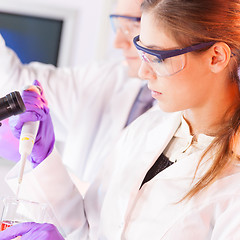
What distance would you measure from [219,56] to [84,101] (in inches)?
46.9

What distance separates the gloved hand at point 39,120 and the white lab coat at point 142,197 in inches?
1.5

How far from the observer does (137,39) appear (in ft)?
4.87

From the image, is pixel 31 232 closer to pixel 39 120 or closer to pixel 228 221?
pixel 39 120

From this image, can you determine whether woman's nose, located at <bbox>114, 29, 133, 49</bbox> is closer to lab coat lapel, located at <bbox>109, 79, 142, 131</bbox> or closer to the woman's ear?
lab coat lapel, located at <bbox>109, 79, 142, 131</bbox>

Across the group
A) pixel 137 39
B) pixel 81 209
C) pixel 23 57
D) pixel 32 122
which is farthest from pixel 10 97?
pixel 23 57

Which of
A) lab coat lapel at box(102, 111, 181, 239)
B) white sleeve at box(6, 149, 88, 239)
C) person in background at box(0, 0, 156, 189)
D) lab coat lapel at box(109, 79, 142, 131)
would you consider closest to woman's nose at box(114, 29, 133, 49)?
person in background at box(0, 0, 156, 189)

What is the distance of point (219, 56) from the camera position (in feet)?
4.63

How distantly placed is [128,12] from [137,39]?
76cm

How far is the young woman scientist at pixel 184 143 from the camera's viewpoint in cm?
139

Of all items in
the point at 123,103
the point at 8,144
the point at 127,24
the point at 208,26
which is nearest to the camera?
the point at 208,26

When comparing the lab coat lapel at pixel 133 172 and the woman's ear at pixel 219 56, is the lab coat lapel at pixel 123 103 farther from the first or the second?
the woman's ear at pixel 219 56

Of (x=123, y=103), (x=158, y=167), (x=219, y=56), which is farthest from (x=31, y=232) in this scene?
(x=123, y=103)

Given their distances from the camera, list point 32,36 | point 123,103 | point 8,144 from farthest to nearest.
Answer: point 32,36 < point 123,103 < point 8,144

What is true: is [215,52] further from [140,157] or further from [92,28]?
[92,28]
